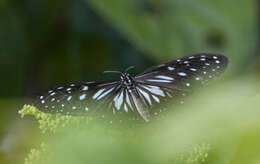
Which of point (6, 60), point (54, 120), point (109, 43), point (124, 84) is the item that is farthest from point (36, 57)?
point (54, 120)

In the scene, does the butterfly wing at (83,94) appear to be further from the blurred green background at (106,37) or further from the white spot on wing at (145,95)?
the blurred green background at (106,37)

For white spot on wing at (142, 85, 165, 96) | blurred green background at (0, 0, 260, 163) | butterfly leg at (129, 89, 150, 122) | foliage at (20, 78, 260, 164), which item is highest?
blurred green background at (0, 0, 260, 163)

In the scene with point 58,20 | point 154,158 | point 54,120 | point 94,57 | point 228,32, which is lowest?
point 154,158

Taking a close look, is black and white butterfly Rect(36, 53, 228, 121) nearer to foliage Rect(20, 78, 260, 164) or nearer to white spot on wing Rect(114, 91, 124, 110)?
white spot on wing Rect(114, 91, 124, 110)

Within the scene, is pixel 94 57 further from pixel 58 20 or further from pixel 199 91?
pixel 199 91

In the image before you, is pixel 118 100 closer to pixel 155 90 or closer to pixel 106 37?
pixel 155 90

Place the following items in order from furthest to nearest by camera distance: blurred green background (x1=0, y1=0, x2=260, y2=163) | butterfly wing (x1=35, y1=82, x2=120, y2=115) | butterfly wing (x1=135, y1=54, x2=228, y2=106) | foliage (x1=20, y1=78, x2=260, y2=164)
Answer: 1. blurred green background (x1=0, y1=0, x2=260, y2=163)
2. butterfly wing (x1=135, y1=54, x2=228, y2=106)
3. butterfly wing (x1=35, y1=82, x2=120, y2=115)
4. foliage (x1=20, y1=78, x2=260, y2=164)

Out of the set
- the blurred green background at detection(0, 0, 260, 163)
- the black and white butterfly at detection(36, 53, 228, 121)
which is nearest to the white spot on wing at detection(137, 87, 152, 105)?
the black and white butterfly at detection(36, 53, 228, 121)
